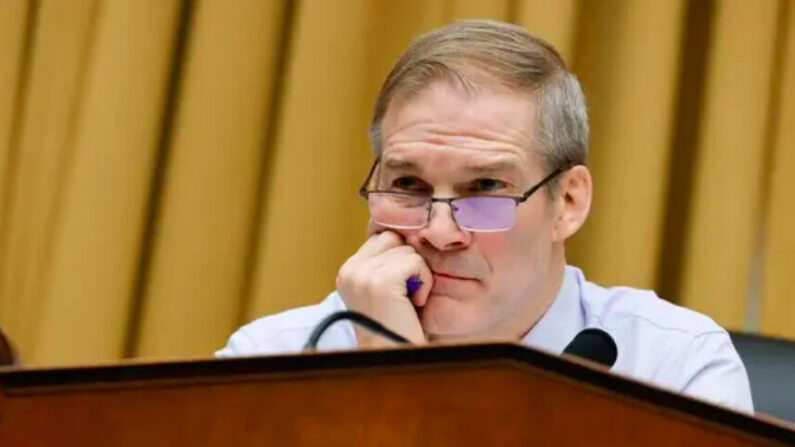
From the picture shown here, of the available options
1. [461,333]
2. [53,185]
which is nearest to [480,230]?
[461,333]

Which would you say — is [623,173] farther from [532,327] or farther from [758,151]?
[532,327]

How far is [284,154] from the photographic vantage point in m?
1.69

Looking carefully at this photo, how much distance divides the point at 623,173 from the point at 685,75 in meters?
0.21

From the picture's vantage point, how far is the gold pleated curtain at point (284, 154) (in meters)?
1.58

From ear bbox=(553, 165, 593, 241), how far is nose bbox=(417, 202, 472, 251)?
17 centimetres

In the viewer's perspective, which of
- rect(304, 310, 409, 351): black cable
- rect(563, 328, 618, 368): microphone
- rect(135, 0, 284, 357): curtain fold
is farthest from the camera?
rect(135, 0, 284, 357): curtain fold

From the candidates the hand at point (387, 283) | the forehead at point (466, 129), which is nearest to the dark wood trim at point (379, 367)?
the hand at point (387, 283)

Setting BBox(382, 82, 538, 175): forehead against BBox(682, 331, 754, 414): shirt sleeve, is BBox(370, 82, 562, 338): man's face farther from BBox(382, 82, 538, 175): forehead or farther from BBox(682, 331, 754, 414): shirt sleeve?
BBox(682, 331, 754, 414): shirt sleeve

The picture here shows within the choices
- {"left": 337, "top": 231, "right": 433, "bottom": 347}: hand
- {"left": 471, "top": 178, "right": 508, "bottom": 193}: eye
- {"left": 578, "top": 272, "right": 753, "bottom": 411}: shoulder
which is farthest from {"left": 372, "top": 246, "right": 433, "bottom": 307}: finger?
{"left": 578, "top": 272, "right": 753, "bottom": 411}: shoulder

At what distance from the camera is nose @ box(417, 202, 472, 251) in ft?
3.57

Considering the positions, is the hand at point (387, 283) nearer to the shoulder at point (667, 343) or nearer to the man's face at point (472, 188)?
the man's face at point (472, 188)

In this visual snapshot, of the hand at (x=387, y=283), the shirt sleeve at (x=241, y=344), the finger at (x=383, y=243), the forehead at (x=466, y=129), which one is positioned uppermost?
the forehead at (x=466, y=129)

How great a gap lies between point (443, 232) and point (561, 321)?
0.87 ft

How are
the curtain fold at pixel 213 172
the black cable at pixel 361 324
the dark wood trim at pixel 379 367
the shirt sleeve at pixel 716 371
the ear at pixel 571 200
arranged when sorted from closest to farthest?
the dark wood trim at pixel 379 367 < the black cable at pixel 361 324 < the shirt sleeve at pixel 716 371 < the ear at pixel 571 200 < the curtain fold at pixel 213 172
